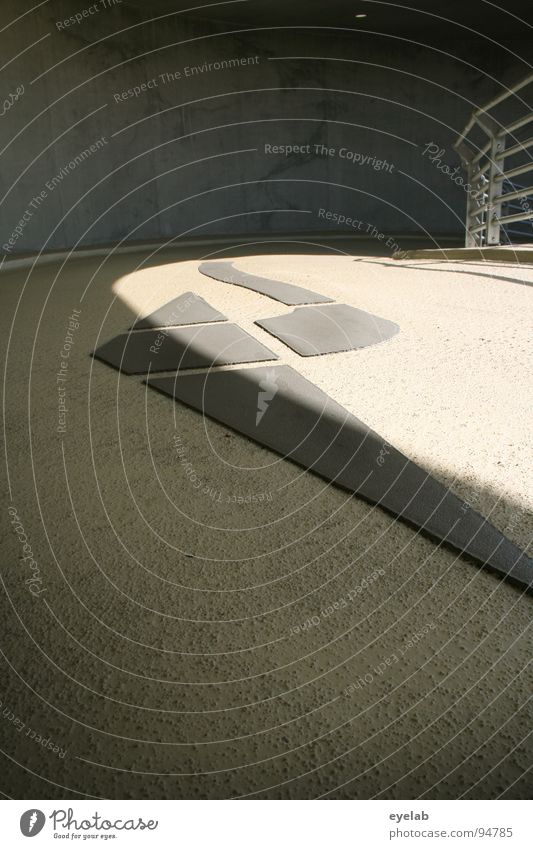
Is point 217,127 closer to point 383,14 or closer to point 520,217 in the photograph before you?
point 383,14

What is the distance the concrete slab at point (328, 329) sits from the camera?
8.59ft

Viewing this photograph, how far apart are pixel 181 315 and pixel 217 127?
6475 mm

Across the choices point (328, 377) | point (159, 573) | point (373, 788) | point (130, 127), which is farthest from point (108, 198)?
point (373, 788)

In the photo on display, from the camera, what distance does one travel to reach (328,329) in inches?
113

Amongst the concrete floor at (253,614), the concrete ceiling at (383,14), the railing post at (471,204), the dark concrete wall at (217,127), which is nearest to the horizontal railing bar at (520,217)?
the railing post at (471,204)

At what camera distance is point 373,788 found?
2.53 ft

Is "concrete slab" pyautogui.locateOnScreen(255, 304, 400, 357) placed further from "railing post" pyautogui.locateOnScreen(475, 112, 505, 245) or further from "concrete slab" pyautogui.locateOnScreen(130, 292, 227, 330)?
"railing post" pyautogui.locateOnScreen(475, 112, 505, 245)

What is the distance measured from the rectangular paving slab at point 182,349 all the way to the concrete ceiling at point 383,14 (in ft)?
20.2

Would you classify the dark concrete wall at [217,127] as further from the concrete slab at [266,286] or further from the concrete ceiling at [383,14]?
the concrete slab at [266,286]

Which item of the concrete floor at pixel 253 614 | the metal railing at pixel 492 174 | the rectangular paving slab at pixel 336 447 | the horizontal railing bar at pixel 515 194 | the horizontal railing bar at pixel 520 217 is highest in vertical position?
the metal railing at pixel 492 174

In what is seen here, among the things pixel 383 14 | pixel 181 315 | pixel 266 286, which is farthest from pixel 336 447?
pixel 383 14

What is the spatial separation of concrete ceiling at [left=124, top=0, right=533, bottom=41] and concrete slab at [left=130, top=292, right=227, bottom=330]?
18.1 ft

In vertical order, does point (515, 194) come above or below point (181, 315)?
above

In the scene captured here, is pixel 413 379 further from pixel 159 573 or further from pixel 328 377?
pixel 159 573
